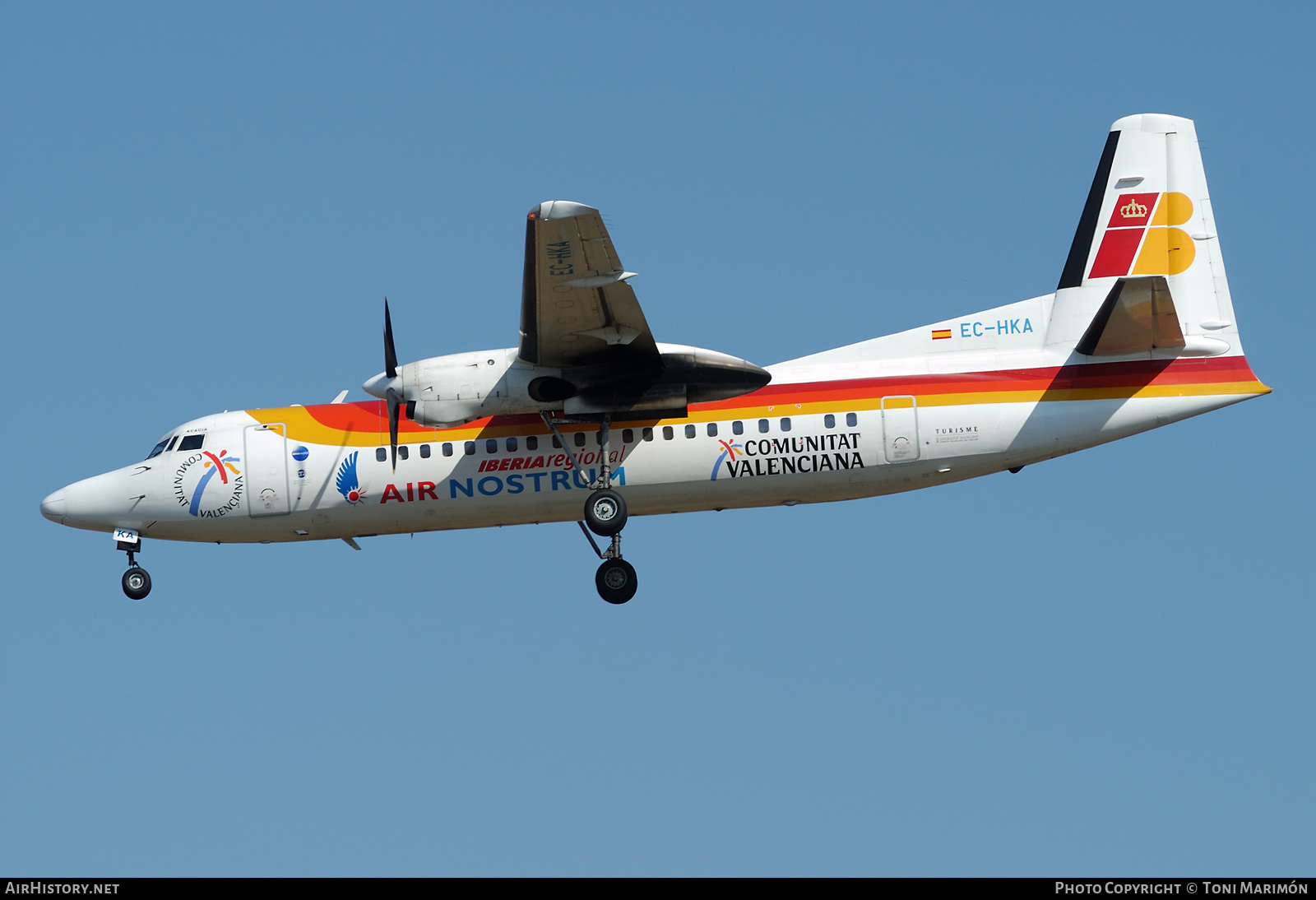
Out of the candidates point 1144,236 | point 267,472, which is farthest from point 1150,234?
point 267,472

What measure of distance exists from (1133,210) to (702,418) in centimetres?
761

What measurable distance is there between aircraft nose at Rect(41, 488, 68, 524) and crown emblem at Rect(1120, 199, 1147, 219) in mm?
17021

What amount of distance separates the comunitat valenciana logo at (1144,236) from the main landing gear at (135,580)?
15340 millimetres

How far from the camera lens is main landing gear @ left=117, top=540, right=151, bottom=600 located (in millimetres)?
23547

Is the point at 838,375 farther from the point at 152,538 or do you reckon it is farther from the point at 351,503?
the point at 152,538

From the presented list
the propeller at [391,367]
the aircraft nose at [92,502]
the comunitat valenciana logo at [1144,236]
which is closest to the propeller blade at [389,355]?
the propeller at [391,367]

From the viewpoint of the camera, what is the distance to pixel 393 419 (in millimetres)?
21609

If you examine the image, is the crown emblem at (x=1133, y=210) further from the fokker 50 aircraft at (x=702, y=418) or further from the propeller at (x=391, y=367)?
the propeller at (x=391, y=367)

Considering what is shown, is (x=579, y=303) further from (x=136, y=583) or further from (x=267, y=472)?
(x=136, y=583)

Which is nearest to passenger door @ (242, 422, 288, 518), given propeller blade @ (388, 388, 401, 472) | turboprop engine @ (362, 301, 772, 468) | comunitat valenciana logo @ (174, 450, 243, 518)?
comunitat valenciana logo @ (174, 450, 243, 518)

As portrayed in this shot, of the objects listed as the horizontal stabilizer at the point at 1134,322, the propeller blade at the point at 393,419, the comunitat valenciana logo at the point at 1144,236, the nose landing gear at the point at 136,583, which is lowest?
the nose landing gear at the point at 136,583

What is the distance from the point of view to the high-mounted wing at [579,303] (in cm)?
1841
